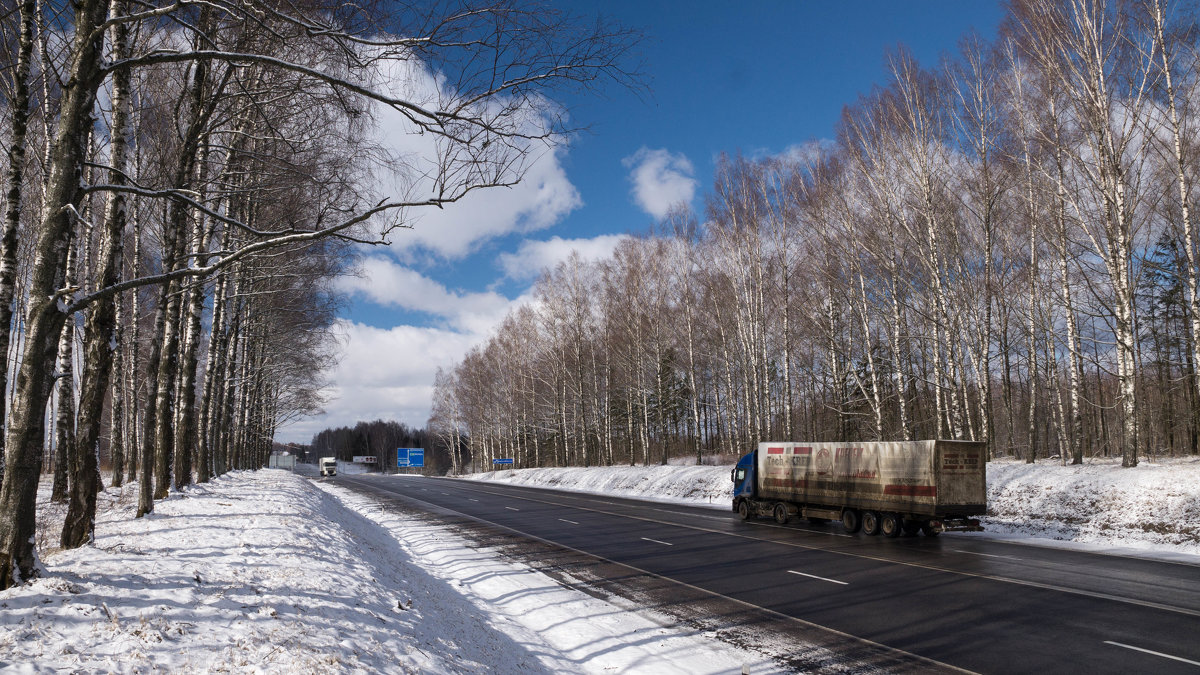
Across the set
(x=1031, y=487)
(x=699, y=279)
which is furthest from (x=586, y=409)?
(x=1031, y=487)

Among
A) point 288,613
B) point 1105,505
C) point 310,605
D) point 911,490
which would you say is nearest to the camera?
point 288,613

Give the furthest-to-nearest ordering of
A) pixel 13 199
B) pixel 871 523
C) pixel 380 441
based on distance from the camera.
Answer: pixel 380 441
pixel 871 523
pixel 13 199

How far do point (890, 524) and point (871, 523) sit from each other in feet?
2.01

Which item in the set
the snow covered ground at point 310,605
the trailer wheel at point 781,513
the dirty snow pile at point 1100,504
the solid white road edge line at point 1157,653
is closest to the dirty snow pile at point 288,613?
the snow covered ground at point 310,605

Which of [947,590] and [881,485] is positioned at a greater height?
[881,485]

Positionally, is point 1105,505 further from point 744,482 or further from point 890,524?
point 744,482

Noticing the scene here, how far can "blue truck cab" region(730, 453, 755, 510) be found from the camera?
2294 centimetres

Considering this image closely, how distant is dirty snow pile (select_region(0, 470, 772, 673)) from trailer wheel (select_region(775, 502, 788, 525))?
38.8 ft

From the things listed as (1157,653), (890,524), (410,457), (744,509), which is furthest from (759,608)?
(410,457)

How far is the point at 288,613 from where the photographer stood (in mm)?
6141

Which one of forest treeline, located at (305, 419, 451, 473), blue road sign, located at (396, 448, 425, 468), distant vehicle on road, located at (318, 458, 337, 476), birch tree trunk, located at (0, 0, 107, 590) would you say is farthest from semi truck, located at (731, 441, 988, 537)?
forest treeline, located at (305, 419, 451, 473)

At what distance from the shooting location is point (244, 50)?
8.98m

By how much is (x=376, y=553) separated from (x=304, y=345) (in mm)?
26737

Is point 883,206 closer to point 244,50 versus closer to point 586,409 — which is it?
point 244,50
